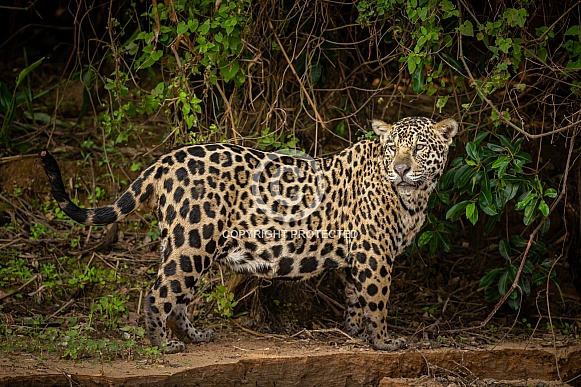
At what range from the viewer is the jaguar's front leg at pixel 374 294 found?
7.44m

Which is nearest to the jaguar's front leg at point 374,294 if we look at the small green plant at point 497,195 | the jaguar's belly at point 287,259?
the jaguar's belly at point 287,259

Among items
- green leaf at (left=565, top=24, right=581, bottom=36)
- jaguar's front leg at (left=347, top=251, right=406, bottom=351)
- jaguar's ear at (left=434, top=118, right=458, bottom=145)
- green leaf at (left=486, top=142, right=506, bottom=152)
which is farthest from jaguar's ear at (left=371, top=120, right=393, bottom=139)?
green leaf at (left=565, top=24, right=581, bottom=36)

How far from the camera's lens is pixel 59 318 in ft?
27.3

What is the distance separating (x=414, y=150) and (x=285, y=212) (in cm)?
122

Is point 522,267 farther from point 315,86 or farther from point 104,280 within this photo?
point 104,280

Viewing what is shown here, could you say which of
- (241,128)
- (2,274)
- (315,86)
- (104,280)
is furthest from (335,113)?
(2,274)

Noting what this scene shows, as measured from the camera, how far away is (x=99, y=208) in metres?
7.11

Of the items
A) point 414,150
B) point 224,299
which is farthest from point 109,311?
point 414,150

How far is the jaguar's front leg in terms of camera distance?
7.44 metres

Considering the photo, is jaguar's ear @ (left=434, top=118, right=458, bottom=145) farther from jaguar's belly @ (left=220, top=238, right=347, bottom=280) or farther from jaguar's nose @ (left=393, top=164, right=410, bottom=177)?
jaguar's belly @ (left=220, top=238, right=347, bottom=280)

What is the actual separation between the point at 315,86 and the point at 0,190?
3.87m

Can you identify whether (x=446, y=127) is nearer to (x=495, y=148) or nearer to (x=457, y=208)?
(x=495, y=148)

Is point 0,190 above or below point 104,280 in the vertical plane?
above

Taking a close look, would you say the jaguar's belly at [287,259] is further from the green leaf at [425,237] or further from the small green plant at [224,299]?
the green leaf at [425,237]
